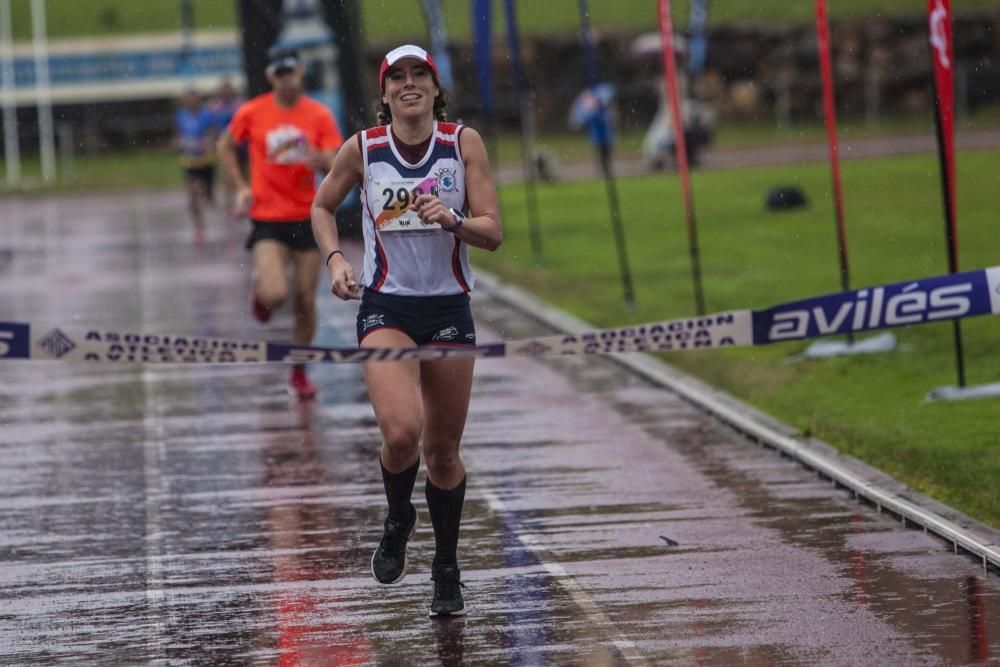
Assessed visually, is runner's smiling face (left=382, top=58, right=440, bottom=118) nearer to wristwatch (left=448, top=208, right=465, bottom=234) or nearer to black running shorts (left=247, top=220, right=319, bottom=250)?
wristwatch (left=448, top=208, right=465, bottom=234)

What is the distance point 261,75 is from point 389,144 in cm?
2103

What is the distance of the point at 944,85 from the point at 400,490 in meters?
5.88

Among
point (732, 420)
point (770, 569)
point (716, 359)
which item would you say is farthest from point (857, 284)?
point (770, 569)

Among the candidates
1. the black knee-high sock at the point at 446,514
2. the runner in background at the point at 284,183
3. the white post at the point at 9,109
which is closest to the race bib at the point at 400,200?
the black knee-high sock at the point at 446,514

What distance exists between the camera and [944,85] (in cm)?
1225

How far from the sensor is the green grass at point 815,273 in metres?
11.6

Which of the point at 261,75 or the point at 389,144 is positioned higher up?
the point at 261,75

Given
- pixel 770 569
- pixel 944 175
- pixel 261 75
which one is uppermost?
pixel 261 75

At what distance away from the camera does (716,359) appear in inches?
616

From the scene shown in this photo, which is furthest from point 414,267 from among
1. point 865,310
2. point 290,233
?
point 290,233

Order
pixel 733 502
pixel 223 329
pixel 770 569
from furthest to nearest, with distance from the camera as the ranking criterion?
pixel 223 329, pixel 733 502, pixel 770 569

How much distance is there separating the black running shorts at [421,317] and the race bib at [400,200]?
0.89 ft

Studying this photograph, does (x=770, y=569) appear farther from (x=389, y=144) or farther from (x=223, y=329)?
(x=223, y=329)

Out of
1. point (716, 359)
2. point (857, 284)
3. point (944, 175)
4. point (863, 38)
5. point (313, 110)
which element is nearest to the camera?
point (944, 175)
